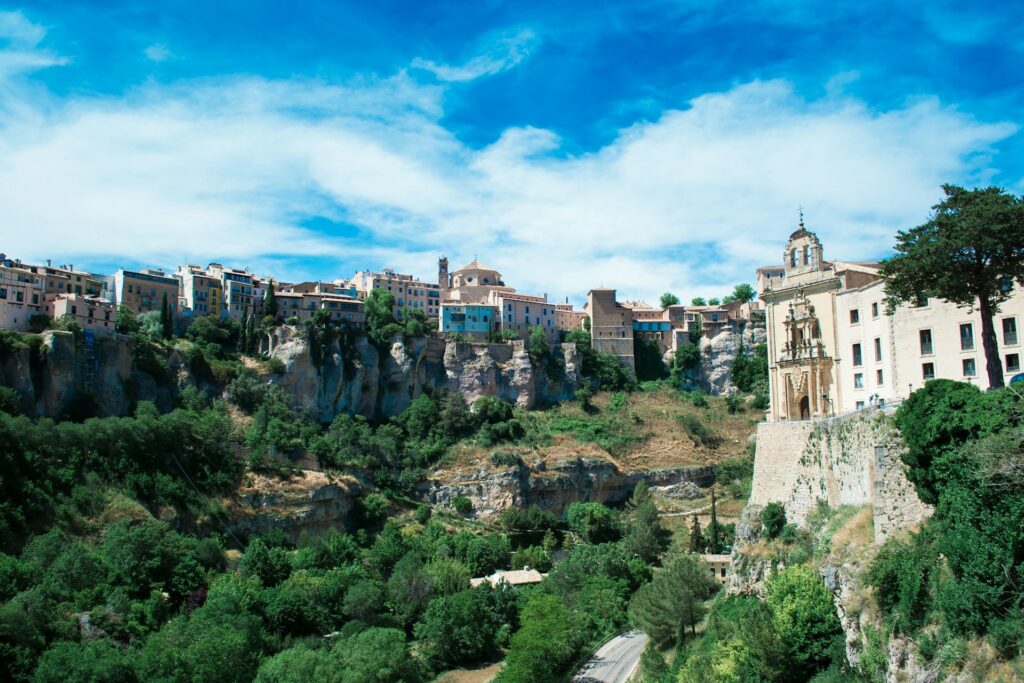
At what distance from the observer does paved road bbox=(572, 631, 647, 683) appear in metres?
34.8

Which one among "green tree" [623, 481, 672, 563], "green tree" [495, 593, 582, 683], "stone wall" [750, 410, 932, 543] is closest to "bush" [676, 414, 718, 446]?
"green tree" [623, 481, 672, 563]

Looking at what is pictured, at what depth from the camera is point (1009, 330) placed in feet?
89.1

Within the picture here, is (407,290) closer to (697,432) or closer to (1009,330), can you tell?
(697,432)

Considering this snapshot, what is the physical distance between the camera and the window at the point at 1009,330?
88.7 feet

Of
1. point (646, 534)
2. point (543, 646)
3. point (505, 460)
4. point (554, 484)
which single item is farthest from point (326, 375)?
point (543, 646)

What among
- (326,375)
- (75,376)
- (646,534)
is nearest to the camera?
(646,534)

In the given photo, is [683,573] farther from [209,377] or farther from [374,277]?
[374,277]

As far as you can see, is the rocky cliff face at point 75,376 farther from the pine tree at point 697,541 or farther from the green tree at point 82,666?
the pine tree at point 697,541

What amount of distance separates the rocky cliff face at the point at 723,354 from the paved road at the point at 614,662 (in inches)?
1860

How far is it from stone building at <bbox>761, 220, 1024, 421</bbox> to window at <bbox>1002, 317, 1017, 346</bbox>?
0.03 meters

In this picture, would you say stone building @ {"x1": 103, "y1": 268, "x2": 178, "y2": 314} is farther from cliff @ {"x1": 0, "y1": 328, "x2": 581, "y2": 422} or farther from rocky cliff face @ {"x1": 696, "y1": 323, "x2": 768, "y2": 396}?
rocky cliff face @ {"x1": 696, "y1": 323, "x2": 768, "y2": 396}

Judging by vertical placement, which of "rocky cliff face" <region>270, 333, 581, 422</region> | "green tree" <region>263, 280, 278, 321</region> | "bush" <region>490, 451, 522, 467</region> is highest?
"green tree" <region>263, 280, 278, 321</region>

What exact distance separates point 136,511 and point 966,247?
40.8 metres

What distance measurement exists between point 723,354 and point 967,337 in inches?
2314
